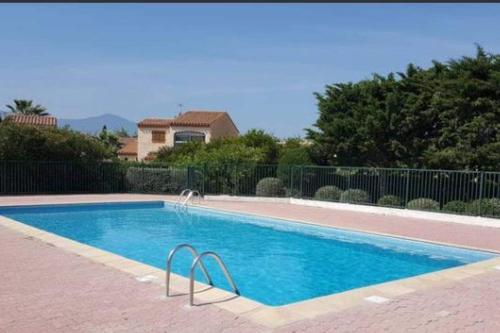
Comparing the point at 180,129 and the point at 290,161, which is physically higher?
the point at 180,129

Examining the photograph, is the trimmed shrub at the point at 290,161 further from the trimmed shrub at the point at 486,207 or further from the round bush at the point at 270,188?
the trimmed shrub at the point at 486,207

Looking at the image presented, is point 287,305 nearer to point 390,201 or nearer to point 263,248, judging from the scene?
point 263,248

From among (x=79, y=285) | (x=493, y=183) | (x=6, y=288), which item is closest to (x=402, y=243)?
(x=493, y=183)

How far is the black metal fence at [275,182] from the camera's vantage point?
18.4m

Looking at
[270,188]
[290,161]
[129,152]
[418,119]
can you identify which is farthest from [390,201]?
[129,152]

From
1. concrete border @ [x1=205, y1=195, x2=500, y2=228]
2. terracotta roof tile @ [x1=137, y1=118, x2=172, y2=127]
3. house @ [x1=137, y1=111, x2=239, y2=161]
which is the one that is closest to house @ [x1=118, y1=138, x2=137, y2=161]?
house @ [x1=137, y1=111, x2=239, y2=161]

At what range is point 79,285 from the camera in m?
6.91

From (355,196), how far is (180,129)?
1289 inches

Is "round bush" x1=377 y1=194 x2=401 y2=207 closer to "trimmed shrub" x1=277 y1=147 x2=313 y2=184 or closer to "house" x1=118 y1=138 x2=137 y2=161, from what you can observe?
"trimmed shrub" x1=277 y1=147 x2=313 y2=184

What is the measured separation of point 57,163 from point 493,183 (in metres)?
19.1

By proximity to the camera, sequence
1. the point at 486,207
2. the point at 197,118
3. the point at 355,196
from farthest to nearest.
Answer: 1. the point at 197,118
2. the point at 355,196
3. the point at 486,207

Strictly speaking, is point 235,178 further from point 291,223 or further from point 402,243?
→ point 402,243

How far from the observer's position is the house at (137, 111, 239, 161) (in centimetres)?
5034

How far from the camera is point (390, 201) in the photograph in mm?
19125
